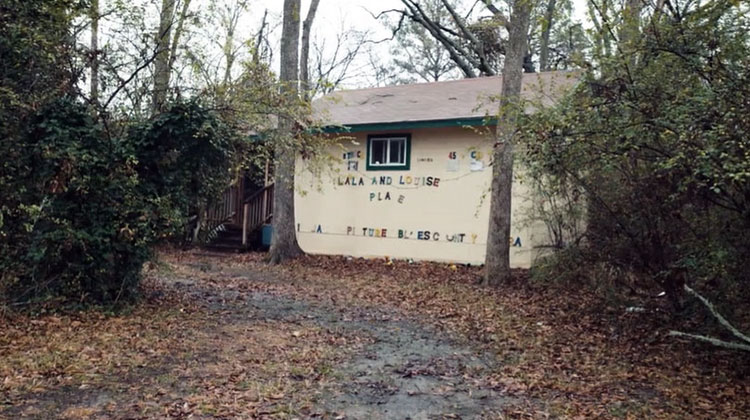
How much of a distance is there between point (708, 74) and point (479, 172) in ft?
24.4

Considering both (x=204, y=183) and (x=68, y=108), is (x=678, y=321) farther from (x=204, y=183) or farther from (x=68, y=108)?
(x=68, y=108)

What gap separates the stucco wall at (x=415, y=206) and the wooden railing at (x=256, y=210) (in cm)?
129

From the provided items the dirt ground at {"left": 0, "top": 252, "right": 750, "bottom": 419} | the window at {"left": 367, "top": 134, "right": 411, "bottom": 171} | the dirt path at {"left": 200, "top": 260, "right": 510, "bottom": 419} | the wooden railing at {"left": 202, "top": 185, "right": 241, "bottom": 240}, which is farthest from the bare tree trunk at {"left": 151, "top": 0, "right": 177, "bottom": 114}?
the wooden railing at {"left": 202, "top": 185, "right": 241, "bottom": 240}

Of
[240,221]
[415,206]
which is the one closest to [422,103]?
[415,206]

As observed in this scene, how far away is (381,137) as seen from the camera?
43.3ft

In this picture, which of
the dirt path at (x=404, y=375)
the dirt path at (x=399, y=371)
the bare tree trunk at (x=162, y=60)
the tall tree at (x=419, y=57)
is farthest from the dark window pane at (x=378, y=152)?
the tall tree at (x=419, y=57)

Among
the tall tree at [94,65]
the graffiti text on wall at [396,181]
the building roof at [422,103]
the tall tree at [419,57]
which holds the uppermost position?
the tall tree at [419,57]

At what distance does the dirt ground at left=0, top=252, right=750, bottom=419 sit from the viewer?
401 centimetres

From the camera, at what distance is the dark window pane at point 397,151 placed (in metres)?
13.0

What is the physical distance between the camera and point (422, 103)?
13539mm

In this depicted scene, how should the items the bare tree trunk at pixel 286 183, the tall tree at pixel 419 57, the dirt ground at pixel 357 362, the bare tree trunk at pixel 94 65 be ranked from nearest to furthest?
the dirt ground at pixel 357 362
the bare tree trunk at pixel 94 65
the bare tree trunk at pixel 286 183
the tall tree at pixel 419 57

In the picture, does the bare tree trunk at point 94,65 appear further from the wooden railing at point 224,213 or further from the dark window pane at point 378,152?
the wooden railing at point 224,213

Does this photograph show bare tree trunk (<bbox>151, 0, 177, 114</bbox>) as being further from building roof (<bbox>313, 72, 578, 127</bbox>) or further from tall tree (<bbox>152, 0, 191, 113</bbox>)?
building roof (<bbox>313, 72, 578, 127</bbox>)

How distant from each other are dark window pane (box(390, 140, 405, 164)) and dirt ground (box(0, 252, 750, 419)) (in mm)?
5120
